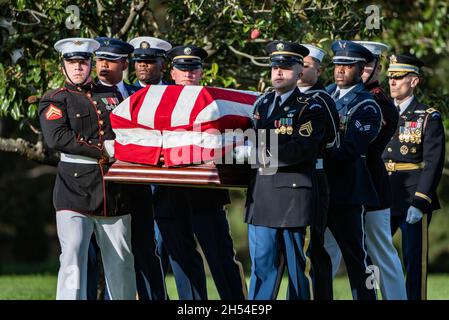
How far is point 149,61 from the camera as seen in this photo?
923cm

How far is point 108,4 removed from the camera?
10.3 meters

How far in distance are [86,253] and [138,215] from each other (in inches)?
20.5

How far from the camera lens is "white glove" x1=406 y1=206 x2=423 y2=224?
30.3 feet

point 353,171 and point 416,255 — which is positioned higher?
point 353,171

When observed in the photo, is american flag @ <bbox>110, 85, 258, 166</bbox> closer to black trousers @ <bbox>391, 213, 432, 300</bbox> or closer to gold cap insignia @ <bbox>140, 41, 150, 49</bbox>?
gold cap insignia @ <bbox>140, 41, 150, 49</bbox>

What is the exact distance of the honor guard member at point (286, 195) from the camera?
25.1 feet

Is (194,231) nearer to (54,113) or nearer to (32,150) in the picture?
(54,113)

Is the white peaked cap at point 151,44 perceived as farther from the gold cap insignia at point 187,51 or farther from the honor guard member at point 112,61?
the honor guard member at point 112,61

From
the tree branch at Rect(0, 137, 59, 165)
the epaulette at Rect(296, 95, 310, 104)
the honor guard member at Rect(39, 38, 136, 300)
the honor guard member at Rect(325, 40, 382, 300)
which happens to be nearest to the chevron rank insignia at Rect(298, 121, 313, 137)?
the epaulette at Rect(296, 95, 310, 104)

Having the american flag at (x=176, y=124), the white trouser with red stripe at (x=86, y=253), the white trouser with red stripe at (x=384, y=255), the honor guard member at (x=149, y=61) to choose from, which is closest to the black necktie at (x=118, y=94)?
the american flag at (x=176, y=124)

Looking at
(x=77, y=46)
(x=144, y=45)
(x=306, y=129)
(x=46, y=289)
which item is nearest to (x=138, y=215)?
(x=77, y=46)

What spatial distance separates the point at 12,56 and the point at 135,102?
3098mm

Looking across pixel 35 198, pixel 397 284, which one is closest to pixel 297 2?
pixel 397 284
